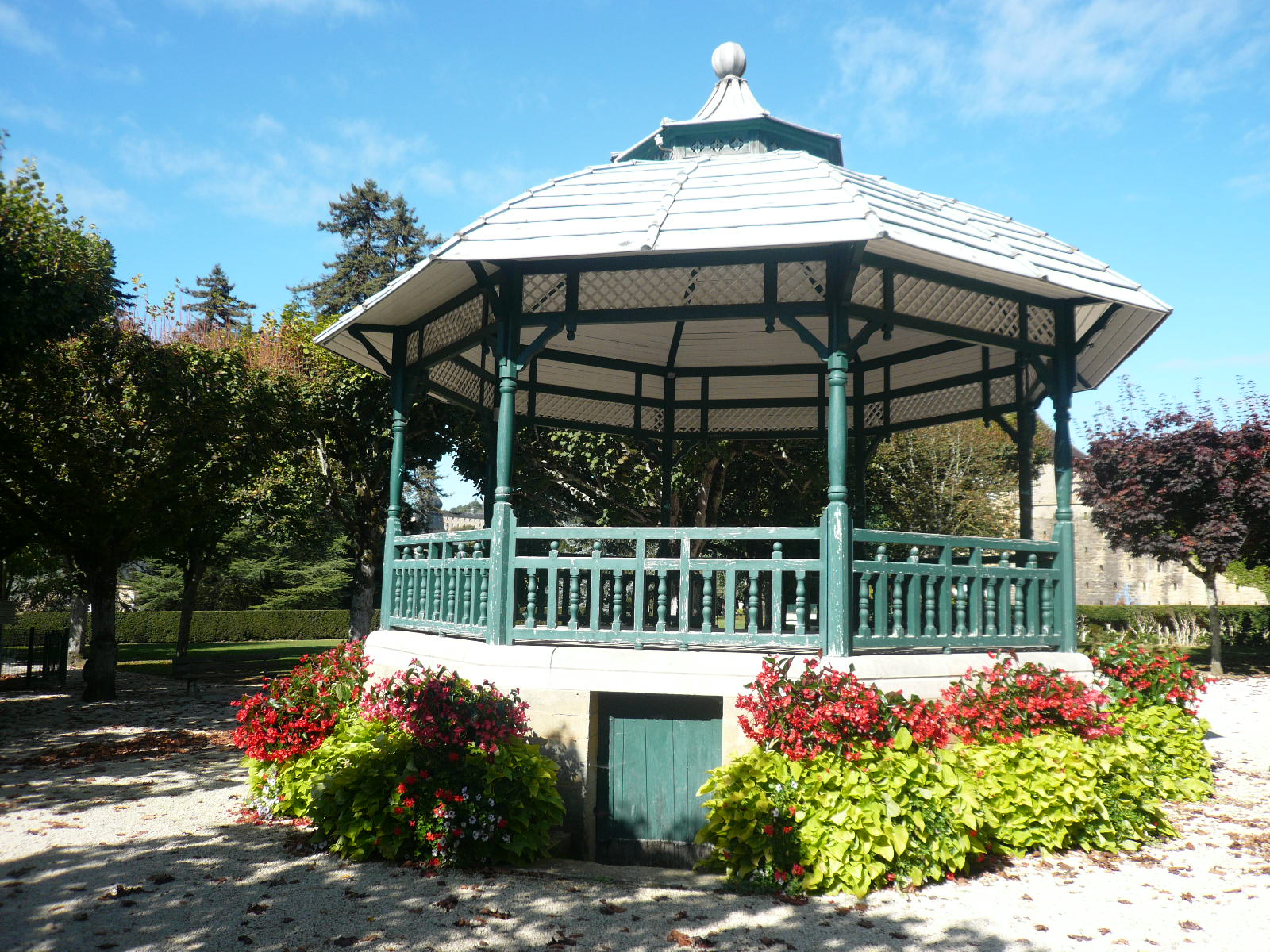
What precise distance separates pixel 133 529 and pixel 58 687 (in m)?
4.92

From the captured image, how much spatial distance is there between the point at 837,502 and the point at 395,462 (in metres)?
4.65

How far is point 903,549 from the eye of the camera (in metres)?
14.4

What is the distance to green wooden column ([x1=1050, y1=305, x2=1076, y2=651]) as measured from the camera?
7703mm

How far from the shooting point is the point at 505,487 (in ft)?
23.6

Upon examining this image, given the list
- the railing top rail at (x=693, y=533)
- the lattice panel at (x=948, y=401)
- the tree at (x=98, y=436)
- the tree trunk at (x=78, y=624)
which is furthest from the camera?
the tree trunk at (x=78, y=624)

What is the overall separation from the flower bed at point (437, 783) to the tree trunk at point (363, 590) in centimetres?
1376

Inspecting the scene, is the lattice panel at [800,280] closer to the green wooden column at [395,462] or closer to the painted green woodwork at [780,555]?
the painted green woodwork at [780,555]

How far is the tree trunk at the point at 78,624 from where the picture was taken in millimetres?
26770

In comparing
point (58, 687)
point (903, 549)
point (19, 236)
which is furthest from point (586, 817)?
point (58, 687)

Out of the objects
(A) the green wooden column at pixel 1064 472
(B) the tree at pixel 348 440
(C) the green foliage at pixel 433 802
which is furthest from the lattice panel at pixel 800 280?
(B) the tree at pixel 348 440

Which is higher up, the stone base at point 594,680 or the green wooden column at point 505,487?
the green wooden column at point 505,487

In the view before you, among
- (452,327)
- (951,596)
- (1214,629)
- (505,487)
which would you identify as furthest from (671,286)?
(1214,629)

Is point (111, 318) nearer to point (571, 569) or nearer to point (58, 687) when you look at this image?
point (58, 687)

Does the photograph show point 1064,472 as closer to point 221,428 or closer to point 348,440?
point 221,428
